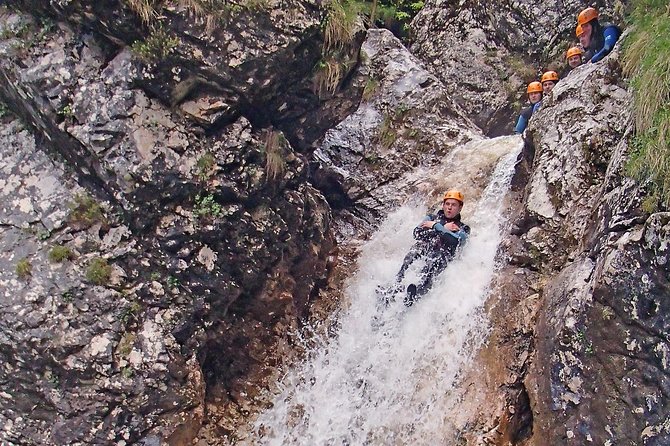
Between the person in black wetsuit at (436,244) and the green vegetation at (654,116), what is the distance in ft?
10.7

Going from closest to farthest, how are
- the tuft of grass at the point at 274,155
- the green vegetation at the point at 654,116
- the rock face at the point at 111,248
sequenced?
the green vegetation at the point at 654,116 < the rock face at the point at 111,248 < the tuft of grass at the point at 274,155

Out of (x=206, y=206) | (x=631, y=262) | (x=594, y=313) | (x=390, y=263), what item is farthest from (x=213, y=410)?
(x=631, y=262)

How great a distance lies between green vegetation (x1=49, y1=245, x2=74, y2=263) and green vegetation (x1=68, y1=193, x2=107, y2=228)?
0.34 meters

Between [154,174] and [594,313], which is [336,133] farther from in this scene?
[594,313]

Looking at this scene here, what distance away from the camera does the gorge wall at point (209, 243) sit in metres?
5.00

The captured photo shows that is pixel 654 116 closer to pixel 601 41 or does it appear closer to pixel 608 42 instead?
pixel 608 42

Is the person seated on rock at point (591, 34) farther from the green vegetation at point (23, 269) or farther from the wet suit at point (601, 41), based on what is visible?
the green vegetation at point (23, 269)

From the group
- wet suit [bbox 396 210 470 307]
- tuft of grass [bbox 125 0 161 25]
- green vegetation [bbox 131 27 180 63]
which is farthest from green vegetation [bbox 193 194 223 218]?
wet suit [bbox 396 210 470 307]

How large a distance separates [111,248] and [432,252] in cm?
471

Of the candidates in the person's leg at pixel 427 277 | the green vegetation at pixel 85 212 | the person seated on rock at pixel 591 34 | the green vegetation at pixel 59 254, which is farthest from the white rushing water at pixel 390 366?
the person seated on rock at pixel 591 34

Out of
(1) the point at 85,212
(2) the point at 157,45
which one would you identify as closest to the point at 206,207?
(1) the point at 85,212

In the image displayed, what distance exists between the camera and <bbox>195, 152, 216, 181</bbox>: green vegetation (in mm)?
6461

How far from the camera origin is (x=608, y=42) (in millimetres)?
8430

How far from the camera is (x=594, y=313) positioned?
4676mm
